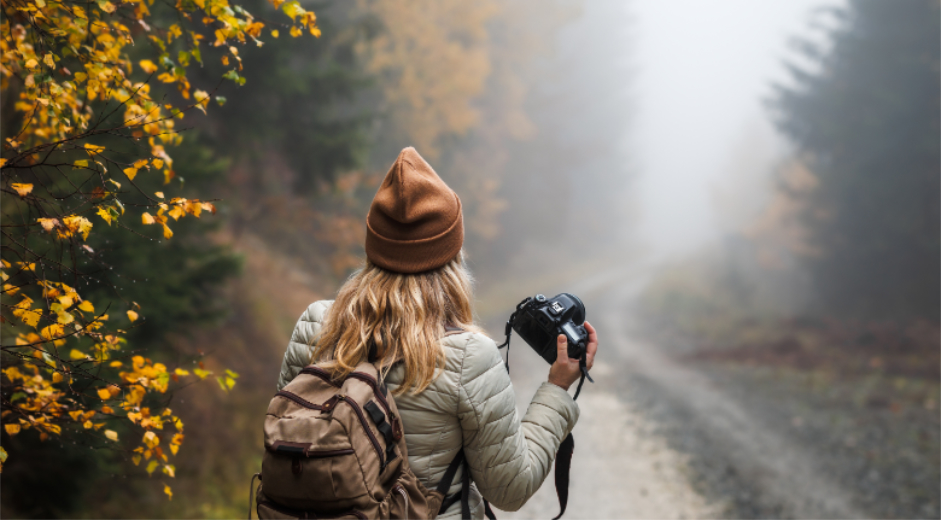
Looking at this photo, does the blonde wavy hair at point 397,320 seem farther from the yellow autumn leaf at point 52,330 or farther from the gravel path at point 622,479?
the gravel path at point 622,479

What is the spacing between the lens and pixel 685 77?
3880 inches

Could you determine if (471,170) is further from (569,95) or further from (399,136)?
(569,95)

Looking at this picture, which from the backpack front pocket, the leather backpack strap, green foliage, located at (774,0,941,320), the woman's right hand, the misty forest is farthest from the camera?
green foliage, located at (774,0,941,320)

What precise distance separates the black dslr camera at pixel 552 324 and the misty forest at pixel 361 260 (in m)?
1.47

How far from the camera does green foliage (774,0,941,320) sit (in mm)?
10672

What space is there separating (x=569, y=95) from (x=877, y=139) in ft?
59.0

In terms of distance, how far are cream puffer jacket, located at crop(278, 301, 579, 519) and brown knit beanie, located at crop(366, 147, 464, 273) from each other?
0.31 m

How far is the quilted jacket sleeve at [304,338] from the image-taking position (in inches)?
76.7

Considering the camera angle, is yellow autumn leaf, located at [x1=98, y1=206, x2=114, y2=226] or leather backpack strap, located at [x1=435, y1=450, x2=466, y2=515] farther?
yellow autumn leaf, located at [x1=98, y1=206, x2=114, y2=226]

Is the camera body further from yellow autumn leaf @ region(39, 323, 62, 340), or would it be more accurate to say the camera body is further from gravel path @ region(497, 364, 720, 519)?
gravel path @ region(497, 364, 720, 519)

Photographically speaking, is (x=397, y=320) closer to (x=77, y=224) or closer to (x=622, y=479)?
(x=77, y=224)

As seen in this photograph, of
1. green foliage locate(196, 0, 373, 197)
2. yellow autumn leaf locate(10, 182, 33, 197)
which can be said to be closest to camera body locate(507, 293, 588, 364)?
yellow autumn leaf locate(10, 182, 33, 197)

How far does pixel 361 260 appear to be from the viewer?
2.12 meters

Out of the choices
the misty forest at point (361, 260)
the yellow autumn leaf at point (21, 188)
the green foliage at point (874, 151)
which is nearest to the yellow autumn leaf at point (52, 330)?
the misty forest at point (361, 260)
